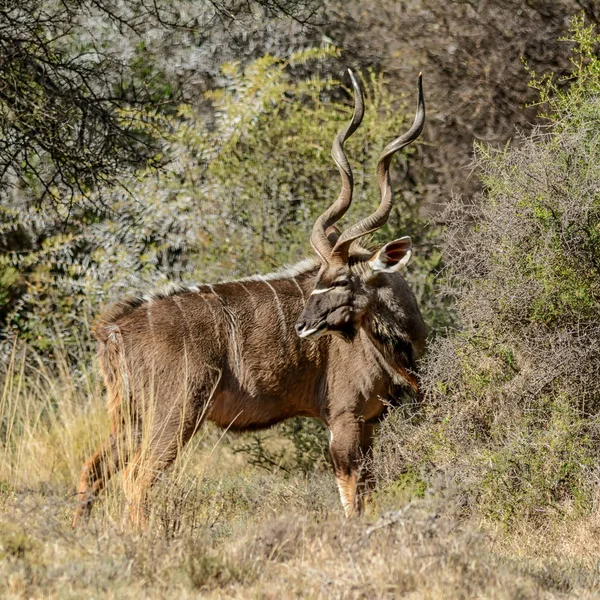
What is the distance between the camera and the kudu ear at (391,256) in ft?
18.6

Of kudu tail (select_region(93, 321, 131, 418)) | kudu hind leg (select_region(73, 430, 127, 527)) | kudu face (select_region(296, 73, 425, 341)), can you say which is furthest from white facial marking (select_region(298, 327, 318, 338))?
kudu hind leg (select_region(73, 430, 127, 527))

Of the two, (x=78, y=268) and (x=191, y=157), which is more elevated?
(x=191, y=157)

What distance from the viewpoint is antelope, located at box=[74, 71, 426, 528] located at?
17.8ft

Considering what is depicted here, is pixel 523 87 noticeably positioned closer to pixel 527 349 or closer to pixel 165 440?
pixel 527 349

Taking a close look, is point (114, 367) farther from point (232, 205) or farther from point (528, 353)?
point (528, 353)

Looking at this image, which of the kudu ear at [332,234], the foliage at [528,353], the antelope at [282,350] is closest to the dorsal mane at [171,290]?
the antelope at [282,350]

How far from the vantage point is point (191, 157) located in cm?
797

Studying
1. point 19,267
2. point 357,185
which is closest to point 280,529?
point 357,185

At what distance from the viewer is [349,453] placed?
5664mm

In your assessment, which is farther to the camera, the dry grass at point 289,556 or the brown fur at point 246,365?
the brown fur at point 246,365

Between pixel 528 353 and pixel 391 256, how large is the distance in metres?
1.08

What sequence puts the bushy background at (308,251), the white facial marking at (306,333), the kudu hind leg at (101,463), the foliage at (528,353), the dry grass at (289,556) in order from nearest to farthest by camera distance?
the dry grass at (289,556) → the bushy background at (308,251) → the foliage at (528,353) → the kudu hind leg at (101,463) → the white facial marking at (306,333)

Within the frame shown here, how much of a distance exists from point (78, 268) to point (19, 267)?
0.88 meters

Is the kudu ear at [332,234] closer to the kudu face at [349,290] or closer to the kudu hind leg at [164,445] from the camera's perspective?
the kudu face at [349,290]
